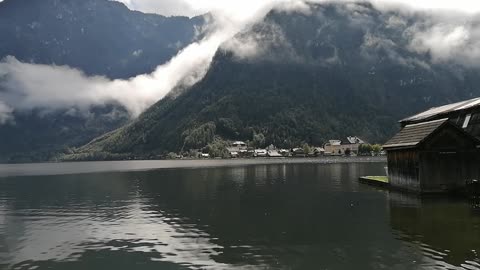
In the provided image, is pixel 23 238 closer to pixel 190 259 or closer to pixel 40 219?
pixel 40 219

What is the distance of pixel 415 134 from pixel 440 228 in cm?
2588

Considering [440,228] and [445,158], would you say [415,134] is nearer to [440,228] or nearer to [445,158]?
[445,158]

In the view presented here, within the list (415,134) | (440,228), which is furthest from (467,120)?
(440,228)

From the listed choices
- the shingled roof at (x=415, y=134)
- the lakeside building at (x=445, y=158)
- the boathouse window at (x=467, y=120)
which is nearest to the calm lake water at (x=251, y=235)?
the lakeside building at (x=445, y=158)

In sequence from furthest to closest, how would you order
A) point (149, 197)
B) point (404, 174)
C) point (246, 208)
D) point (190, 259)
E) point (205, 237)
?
point (149, 197) → point (404, 174) → point (246, 208) → point (205, 237) → point (190, 259)

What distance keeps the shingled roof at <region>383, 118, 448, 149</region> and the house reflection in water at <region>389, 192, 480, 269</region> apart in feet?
25.0

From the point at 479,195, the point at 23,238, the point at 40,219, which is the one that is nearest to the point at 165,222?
the point at 23,238

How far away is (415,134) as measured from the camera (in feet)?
198

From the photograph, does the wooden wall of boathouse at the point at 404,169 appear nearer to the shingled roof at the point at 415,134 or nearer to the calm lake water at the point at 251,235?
the shingled roof at the point at 415,134

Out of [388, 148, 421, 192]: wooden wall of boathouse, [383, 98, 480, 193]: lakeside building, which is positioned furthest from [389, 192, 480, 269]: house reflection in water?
[388, 148, 421, 192]: wooden wall of boathouse

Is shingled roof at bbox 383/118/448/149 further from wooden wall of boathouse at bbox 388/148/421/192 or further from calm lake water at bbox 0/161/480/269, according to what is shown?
calm lake water at bbox 0/161/480/269

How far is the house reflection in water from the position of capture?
27817mm

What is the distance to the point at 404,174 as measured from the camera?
203ft

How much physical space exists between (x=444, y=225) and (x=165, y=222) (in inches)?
994
